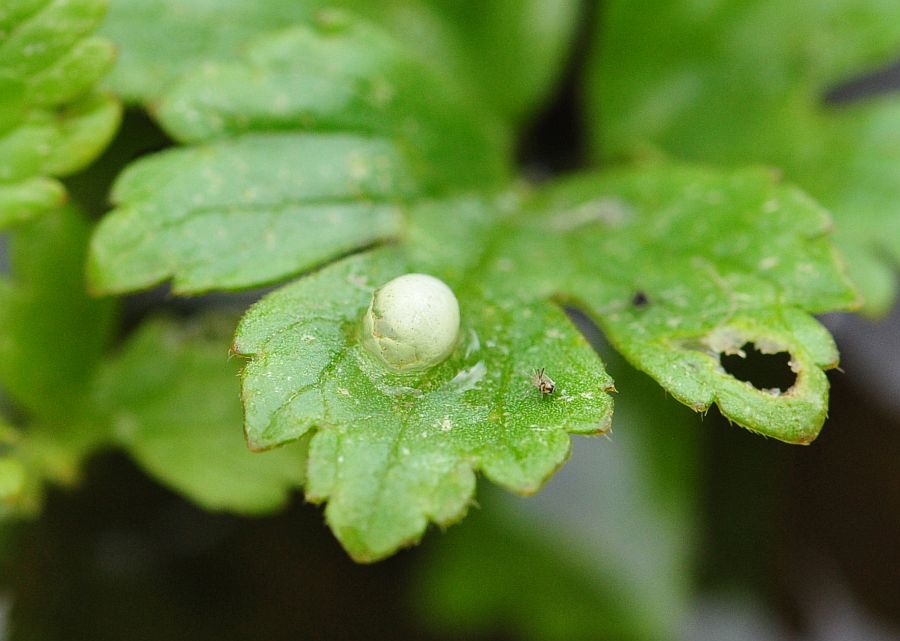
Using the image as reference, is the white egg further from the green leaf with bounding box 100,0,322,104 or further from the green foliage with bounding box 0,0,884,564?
the green leaf with bounding box 100,0,322,104

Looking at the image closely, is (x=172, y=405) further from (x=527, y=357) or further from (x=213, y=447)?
(x=527, y=357)

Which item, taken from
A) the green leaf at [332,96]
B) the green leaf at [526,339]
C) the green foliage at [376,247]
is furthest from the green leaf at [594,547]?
the green leaf at [332,96]

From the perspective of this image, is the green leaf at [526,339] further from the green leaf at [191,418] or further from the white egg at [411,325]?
the green leaf at [191,418]

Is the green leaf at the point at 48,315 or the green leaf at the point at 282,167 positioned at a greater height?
the green leaf at the point at 282,167

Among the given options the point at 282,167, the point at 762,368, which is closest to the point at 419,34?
the point at 282,167

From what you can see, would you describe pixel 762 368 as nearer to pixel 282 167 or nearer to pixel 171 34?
pixel 282 167

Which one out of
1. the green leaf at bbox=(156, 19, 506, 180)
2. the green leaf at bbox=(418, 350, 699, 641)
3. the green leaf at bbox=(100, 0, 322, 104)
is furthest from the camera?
the green leaf at bbox=(418, 350, 699, 641)

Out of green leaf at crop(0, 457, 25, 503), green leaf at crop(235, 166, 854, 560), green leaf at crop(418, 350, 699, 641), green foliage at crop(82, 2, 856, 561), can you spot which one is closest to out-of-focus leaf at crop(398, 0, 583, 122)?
green foliage at crop(82, 2, 856, 561)
